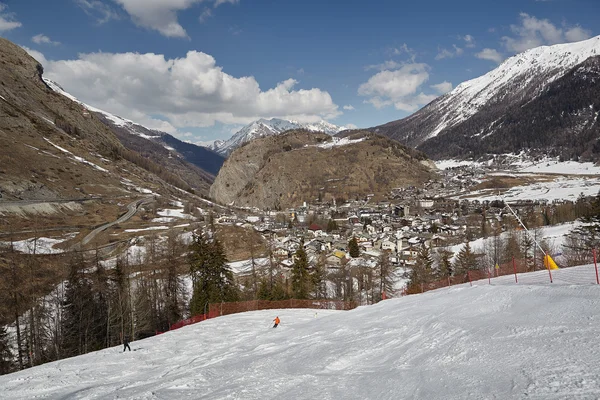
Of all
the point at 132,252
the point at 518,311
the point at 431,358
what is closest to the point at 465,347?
the point at 431,358

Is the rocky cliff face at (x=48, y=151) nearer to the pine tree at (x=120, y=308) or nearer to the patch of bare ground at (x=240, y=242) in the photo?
the patch of bare ground at (x=240, y=242)

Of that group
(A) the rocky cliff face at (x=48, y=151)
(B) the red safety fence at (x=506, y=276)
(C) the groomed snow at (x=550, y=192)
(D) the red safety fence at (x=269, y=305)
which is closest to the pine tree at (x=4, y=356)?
(D) the red safety fence at (x=269, y=305)

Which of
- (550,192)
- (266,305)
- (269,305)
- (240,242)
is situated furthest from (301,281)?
(550,192)

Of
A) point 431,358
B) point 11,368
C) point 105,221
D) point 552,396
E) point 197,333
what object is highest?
point 105,221

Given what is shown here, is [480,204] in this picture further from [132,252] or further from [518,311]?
[518,311]

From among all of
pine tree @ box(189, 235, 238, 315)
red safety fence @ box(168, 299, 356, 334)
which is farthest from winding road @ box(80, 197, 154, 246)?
red safety fence @ box(168, 299, 356, 334)
